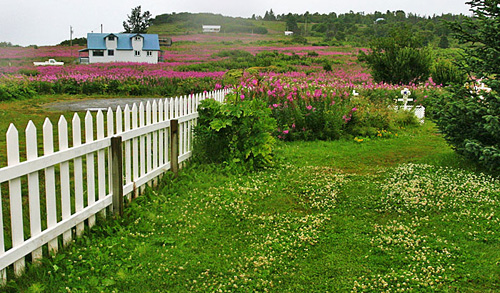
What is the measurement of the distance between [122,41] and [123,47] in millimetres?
673

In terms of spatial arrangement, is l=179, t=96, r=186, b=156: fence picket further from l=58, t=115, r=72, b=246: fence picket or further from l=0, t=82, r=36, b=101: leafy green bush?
l=0, t=82, r=36, b=101: leafy green bush

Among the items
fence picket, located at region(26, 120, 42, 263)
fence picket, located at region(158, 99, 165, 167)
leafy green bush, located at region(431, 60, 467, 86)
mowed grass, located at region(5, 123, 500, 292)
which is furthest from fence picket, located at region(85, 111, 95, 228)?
leafy green bush, located at region(431, 60, 467, 86)

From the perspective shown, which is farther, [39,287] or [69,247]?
[69,247]

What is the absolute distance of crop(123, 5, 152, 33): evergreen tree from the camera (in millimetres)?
63906

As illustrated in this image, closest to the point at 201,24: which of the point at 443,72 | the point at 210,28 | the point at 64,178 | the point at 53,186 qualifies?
the point at 210,28

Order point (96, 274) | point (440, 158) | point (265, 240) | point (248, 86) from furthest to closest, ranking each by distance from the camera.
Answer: point (248, 86) < point (440, 158) < point (265, 240) < point (96, 274)

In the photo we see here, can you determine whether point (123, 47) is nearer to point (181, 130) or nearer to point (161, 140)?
point (181, 130)

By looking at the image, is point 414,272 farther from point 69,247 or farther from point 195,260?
point 69,247

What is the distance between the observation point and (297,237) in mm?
4137

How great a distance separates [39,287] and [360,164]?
16.7ft

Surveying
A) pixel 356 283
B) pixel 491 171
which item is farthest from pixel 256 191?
pixel 491 171

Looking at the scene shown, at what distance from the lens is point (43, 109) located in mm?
12414

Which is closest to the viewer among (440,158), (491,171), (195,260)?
(195,260)

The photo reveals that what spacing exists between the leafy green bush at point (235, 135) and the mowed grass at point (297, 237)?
32cm
